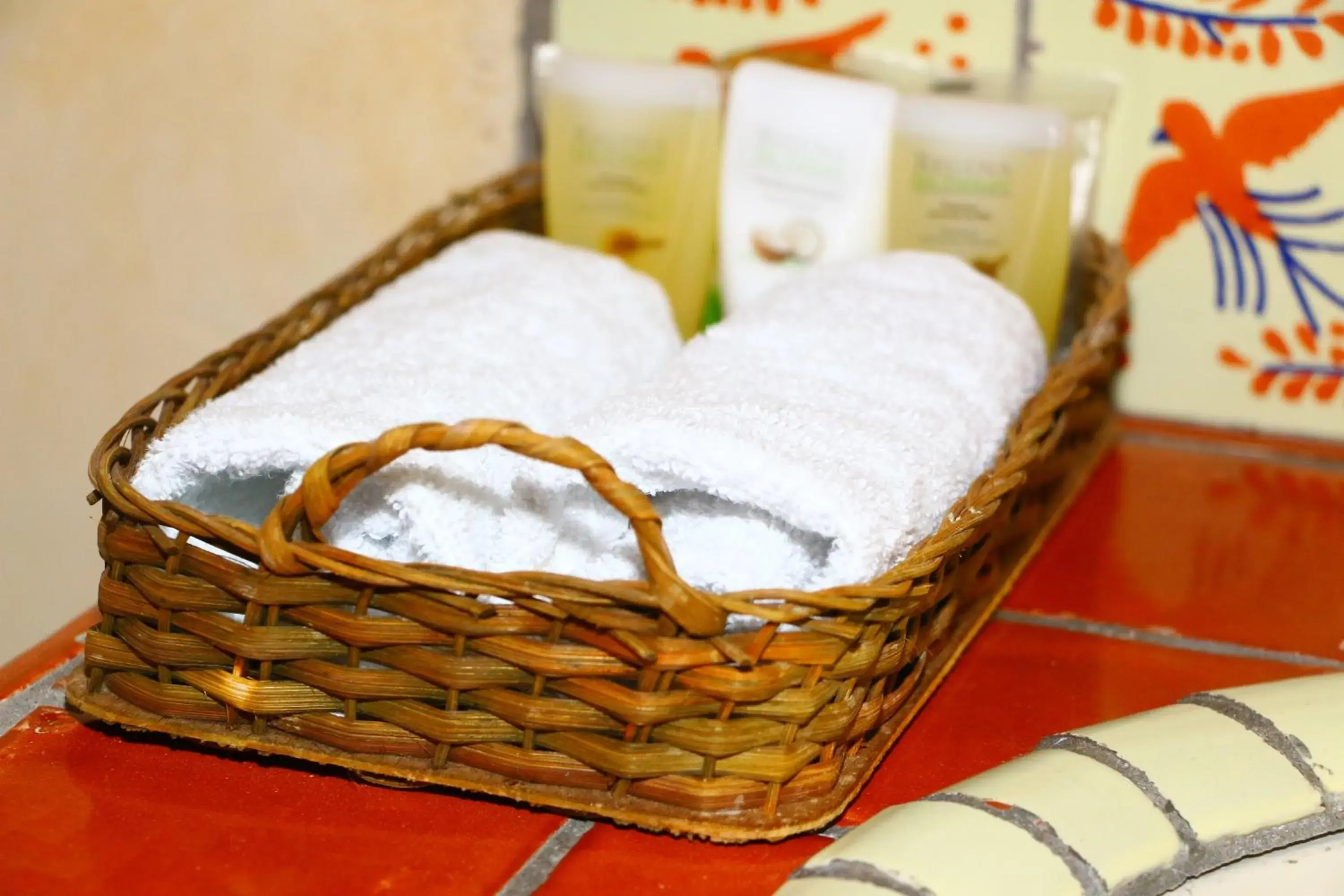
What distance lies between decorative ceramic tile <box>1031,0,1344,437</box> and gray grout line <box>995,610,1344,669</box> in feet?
0.78

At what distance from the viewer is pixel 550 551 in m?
0.51

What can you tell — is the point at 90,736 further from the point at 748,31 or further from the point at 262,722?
the point at 748,31

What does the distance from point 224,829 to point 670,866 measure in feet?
0.48

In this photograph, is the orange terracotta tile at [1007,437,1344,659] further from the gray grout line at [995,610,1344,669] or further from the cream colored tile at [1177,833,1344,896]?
the cream colored tile at [1177,833,1344,896]

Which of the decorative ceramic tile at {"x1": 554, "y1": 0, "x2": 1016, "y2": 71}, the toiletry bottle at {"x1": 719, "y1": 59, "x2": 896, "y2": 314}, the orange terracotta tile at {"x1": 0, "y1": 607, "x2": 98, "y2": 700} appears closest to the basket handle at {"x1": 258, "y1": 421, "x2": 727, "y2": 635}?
the orange terracotta tile at {"x1": 0, "y1": 607, "x2": 98, "y2": 700}

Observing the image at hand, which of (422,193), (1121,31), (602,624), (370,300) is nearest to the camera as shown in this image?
(602,624)

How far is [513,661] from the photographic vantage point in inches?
17.5

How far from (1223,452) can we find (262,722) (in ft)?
1.84

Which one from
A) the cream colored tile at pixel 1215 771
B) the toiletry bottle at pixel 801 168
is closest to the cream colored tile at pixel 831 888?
the cream colored tile at pixel 1215 771

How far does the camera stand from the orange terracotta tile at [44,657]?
56 cm

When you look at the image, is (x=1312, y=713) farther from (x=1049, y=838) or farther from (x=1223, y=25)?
(x=1223, y=25)

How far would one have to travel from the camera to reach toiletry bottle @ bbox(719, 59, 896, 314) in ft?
2.46

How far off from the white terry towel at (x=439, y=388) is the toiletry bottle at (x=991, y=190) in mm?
151

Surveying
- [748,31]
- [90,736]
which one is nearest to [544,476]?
[90,736]
